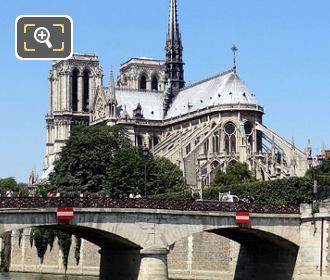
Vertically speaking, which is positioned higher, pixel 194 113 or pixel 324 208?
pixel 194 113

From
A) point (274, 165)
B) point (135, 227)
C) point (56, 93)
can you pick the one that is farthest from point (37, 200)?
point (56, 93)

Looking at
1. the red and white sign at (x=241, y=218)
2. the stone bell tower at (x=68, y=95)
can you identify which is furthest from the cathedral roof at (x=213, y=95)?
the red and white sign at (x=241, y=218)

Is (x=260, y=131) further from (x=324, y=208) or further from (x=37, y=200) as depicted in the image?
(x=37, y=200)

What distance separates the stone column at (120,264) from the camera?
45.2 metres

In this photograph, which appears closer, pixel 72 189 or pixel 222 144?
pixel 72 189

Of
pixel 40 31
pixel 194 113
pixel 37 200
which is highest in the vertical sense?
pixel 194 113

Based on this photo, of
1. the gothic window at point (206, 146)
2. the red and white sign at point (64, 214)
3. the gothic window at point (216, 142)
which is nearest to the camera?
the red and white sign at point (64, 214)

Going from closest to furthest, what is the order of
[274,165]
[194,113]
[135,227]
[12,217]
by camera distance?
[12,217] → [135,227] → [274,165] → [194,113]

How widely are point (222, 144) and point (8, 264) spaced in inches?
1391

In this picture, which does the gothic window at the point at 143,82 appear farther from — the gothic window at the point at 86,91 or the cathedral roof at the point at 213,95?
the cathedral roof at the point at 213,95

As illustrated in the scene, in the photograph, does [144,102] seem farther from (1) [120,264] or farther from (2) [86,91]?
(1) [120,264]

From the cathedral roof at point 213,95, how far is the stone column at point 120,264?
71600 millimetres

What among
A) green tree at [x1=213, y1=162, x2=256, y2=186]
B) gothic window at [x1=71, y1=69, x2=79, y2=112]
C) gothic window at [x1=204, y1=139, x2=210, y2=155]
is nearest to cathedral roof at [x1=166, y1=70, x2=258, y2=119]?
gothic window at [x1=204, y1=139, x2=210, y2=155]

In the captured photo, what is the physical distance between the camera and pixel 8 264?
9425 cm
